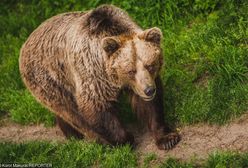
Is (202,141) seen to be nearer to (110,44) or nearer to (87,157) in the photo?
(87,157)

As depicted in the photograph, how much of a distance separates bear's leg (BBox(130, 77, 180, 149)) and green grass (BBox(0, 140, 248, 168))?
233 millimetres

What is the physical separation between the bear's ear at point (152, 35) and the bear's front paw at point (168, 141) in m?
0.98

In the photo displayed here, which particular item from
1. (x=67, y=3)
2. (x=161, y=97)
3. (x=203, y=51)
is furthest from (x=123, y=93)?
(x=67, y=3)

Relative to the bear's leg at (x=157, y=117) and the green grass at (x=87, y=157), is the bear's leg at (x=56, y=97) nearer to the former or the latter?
the green grass at (x=87, y=157)

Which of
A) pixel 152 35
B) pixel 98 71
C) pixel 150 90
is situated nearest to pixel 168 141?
pixel 150 90

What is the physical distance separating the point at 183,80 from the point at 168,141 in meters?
0.96

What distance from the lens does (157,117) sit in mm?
6543

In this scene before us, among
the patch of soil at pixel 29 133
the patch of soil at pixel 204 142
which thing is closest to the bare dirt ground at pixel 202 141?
the patch of soil at pixel 204 142

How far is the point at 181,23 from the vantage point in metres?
8.12

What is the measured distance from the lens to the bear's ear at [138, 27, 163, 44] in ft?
19.9

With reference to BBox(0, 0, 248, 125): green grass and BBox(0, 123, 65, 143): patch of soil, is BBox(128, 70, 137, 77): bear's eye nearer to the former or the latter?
BBox(0, 0, 248, 125): green grass

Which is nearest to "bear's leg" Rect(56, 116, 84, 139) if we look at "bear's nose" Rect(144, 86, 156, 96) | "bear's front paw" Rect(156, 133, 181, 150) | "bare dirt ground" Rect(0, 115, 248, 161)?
"bare dirt ground" Rect(0, 115, 248, 161)

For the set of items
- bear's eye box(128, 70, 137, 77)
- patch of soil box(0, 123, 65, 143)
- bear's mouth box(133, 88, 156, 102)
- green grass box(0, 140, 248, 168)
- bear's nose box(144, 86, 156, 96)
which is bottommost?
patch of soil box(0, 123, 65, 143)

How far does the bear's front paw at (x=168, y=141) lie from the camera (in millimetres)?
6438
